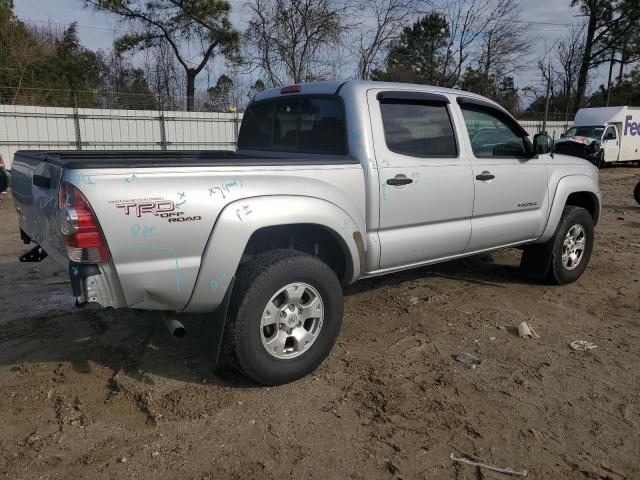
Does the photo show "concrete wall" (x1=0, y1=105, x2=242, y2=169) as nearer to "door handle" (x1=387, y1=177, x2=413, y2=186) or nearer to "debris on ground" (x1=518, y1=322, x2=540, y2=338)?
"door handle" (x1=387, y1=177, x2=413, y2=186)

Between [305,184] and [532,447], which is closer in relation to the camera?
[532,447]

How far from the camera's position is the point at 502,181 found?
176 inches

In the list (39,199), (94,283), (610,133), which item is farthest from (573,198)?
(610,133)

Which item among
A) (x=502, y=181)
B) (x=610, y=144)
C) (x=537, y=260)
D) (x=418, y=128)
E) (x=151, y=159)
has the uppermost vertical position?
(x=418, y=128)

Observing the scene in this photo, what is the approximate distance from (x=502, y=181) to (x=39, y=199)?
350cm

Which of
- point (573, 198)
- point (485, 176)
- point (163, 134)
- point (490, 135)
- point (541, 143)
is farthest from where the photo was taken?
point (163, 134)

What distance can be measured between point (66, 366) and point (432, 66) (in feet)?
103

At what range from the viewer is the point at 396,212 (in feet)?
12.2

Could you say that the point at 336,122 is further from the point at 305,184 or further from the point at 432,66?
the point at 432,66

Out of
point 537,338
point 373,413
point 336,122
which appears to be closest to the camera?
point 373,413

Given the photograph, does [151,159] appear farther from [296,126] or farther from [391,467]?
[391,467]

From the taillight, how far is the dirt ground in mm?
978

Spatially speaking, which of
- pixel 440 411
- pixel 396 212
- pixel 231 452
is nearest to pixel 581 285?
pixel 396 212

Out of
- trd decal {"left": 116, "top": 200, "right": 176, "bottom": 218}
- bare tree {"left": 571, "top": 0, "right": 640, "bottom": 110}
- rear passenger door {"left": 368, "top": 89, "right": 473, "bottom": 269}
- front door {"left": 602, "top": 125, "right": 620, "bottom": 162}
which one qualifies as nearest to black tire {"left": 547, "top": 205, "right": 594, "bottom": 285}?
rear passenger door {"left": 368, "top": 89, "right": 473, "bottom": 269}
